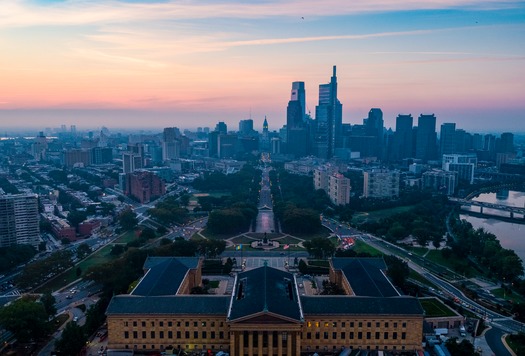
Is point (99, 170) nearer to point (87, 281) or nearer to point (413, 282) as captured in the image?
point (87, 281)

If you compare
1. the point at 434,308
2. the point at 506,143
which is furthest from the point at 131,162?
the point at 506,143

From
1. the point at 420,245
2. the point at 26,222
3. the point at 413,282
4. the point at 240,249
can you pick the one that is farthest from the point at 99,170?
the point at 413,282

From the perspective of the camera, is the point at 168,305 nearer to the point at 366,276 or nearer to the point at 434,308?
the point at 366,276

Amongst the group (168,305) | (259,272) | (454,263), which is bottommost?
(454,263)

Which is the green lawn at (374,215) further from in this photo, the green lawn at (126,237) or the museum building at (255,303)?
the museum building at (255,303)

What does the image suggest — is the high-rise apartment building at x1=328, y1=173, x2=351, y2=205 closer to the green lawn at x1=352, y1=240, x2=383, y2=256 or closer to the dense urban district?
the dense urban district

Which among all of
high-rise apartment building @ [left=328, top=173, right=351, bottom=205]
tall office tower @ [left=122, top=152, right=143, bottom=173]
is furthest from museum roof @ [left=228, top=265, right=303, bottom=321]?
→ tall office tower @ [left=122, top=152, right=143, bottom=173]

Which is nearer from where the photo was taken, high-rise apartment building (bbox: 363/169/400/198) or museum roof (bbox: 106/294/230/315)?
museum roof (bbox: 106/294/230/315)
